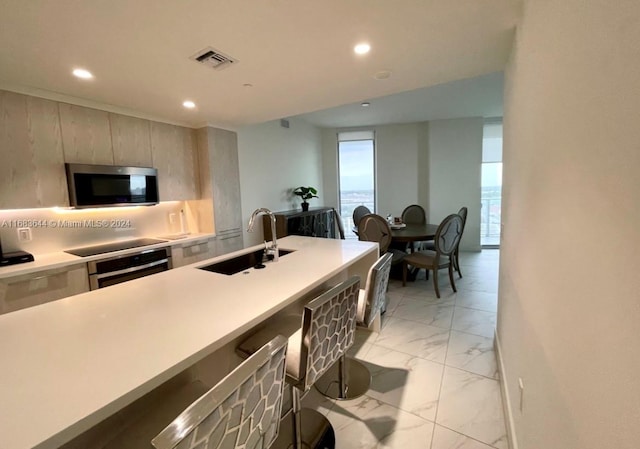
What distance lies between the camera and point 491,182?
19.2 ft

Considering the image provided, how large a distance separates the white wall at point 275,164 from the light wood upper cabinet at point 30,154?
2144 millimetres

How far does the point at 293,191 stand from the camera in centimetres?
536

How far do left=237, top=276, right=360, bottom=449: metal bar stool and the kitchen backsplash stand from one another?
8.45ft

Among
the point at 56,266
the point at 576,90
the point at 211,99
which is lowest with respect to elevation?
the point at 56,266

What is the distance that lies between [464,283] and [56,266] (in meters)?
4.65

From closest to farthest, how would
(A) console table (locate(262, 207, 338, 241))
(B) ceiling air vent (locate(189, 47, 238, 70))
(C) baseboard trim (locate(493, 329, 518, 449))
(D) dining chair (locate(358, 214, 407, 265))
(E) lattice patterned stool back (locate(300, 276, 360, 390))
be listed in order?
1. (E) lattice patterned stool back (locate(300, 276, 360, 390))
2. (C) baseboard trim (locate(493, 329, 518, 449))
3. (B) ceiling air vent (locate(189, 47, 238, 70))
4. (D) dining chair (locate(358, 214, 407, 265))
5. (A) console table (locate(262, 207, 338, 241))

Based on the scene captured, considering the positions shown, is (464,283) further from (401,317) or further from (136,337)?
(136,337)

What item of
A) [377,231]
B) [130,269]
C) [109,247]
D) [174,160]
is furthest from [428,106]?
[109,247]

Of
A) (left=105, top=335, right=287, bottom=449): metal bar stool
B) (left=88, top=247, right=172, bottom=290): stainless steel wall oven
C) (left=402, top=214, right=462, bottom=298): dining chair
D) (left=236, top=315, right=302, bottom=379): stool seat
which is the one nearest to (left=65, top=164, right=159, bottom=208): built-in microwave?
(left=88, top=247, right=172, bottom=290): stainless steel wall oven

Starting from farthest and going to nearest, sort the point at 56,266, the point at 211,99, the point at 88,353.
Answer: the point at 211,99 < the point at 56,266 < the point at 88,353

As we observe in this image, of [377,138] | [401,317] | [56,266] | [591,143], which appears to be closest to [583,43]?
[591,143]

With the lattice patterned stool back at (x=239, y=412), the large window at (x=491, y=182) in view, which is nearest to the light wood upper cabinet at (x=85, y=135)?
the lattice patterned stool back at (x=239, y=412)

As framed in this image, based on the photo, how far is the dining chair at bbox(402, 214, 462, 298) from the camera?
332 cm

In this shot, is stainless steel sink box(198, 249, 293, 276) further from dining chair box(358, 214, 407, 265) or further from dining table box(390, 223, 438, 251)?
dining table box(390, 223, 438, 251)
